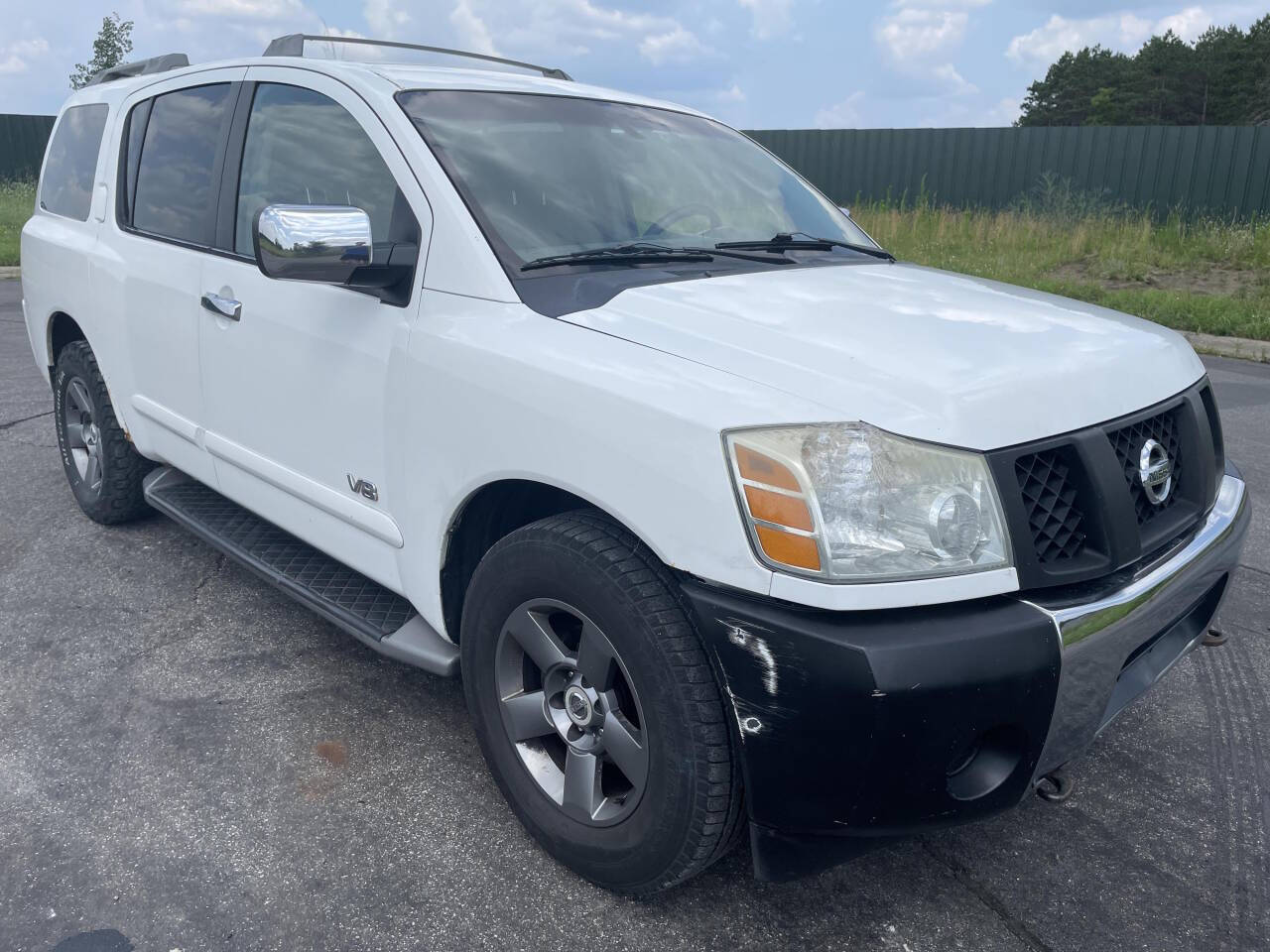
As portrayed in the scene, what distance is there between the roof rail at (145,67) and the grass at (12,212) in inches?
405

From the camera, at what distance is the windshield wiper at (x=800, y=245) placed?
3.03 metres

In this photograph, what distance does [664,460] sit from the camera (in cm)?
194

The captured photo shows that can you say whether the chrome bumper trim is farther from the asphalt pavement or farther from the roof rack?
the roof rack

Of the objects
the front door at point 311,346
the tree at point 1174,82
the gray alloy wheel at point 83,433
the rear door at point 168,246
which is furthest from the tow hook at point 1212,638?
the tree at point 1174,82

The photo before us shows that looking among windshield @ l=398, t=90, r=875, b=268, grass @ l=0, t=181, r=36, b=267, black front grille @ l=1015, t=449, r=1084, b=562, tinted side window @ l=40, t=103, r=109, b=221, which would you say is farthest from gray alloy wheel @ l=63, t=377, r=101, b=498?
grass @ l=0, t=181, r=36, b=267

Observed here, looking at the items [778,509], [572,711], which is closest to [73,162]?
[572,711]

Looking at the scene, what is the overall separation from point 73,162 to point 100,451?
129cm

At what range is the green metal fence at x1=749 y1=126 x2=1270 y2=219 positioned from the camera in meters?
17.0

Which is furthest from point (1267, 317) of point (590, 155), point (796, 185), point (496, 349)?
point (496, 349)

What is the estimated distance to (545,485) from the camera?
2350 mm

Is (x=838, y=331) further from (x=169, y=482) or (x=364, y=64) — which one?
(x=169, y=482)

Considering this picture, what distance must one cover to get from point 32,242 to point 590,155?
Result: 3.03 meters

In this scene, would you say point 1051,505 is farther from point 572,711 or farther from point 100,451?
point 100,451

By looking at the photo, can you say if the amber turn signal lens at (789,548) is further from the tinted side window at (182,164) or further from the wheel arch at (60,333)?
the wheel arch at (60,333)
